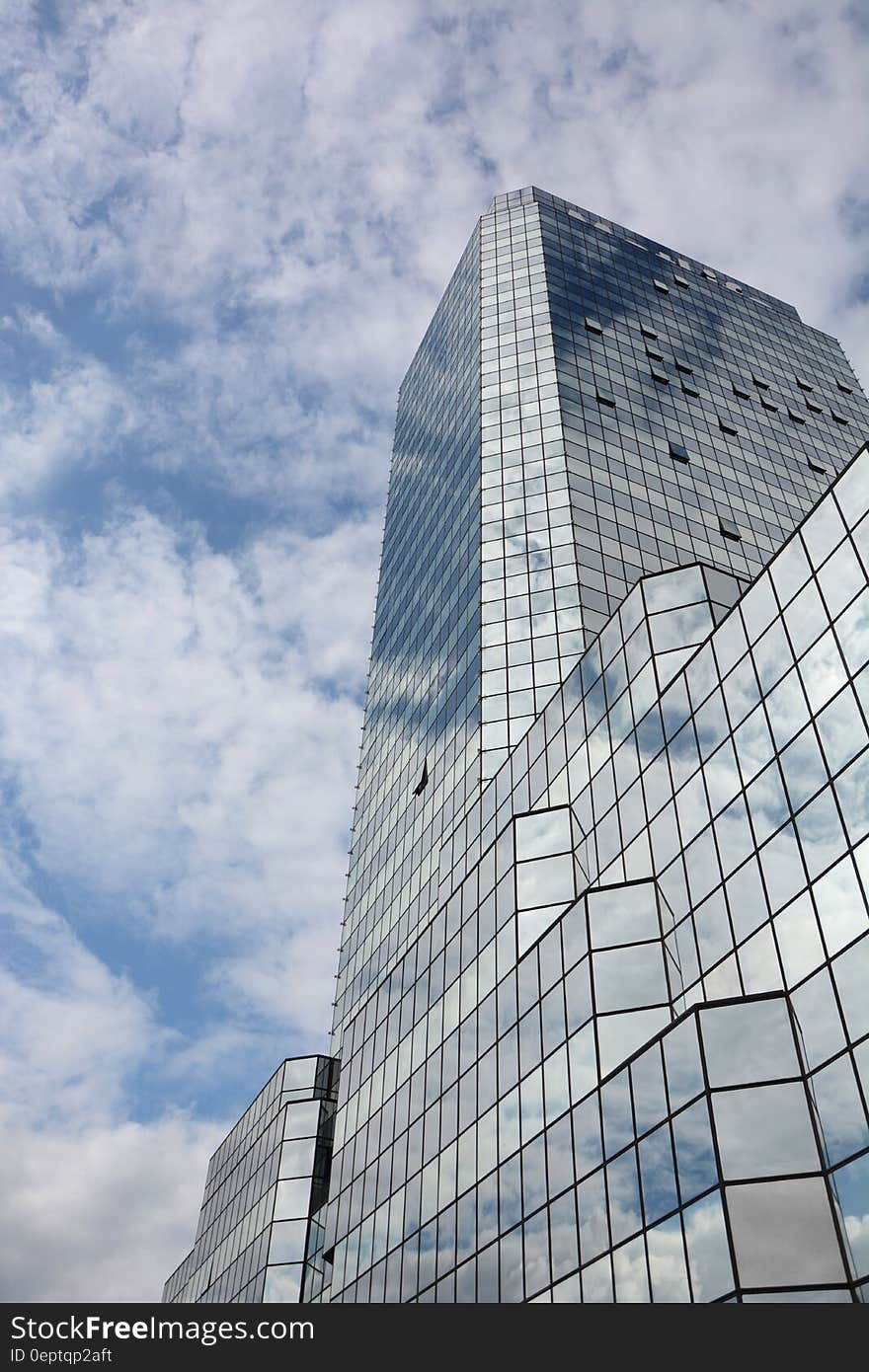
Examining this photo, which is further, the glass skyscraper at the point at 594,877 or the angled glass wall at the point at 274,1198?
the angled glass wall at the point at 274,1198

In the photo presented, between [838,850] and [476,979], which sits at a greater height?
[476,979]

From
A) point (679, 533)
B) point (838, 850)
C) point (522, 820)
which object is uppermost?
point (679, 533)

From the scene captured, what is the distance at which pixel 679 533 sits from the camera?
211 feet

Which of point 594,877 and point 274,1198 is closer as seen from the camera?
point 594,877

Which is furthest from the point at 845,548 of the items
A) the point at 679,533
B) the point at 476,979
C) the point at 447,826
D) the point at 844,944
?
the point at 679,533

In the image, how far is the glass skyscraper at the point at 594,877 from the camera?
2347 centimetres

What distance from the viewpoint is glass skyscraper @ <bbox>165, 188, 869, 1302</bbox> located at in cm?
2347

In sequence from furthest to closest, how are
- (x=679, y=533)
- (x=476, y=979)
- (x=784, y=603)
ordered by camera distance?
(x=679, y=533), (x=476, y=979), (x=784, y=603)

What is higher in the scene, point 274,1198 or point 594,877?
point 594,877

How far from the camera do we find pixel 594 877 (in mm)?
36688

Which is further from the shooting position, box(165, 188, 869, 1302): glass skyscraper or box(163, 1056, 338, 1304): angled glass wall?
box(163, 1056, 338, 1304): angled glass wall
